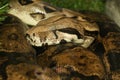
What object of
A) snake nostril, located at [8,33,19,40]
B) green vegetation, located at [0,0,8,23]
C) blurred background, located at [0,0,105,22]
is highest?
green vegetation, located at [0,0,8,23]

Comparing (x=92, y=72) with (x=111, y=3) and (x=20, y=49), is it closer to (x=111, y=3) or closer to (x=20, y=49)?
(x=20, y=49)

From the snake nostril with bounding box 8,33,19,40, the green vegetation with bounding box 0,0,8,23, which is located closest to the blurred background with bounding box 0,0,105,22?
the snake nostril with bounding box 8,33,19,40

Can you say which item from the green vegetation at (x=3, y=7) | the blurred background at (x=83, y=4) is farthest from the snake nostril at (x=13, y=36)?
the blurred background at (x=83, y=4)

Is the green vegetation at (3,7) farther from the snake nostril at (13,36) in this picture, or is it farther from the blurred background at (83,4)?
the blurred background at (83,4)

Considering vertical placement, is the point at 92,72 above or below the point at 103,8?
above

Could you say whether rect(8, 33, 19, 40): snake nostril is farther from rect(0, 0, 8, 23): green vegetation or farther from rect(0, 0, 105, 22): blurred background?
rect(0, 0, 105, 22): blurred background

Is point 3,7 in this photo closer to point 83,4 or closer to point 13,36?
point 13,36

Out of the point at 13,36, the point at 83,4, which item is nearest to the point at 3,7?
the point at 13,36

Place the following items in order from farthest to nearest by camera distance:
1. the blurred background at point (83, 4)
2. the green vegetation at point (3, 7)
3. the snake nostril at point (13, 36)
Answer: the blurred background at point (83, 4) → the snake nostril at point (13, 36) → the green vegetation at point (3, 7)

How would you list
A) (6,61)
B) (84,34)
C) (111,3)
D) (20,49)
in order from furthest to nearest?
1. (111,3)
2. (84,34)
3. (20,49)
4. (6,61)

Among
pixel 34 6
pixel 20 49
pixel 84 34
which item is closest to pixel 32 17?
pixel 34 6

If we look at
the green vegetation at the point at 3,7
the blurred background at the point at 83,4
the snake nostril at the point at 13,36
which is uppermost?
the green vegetation at the point at 3,7
